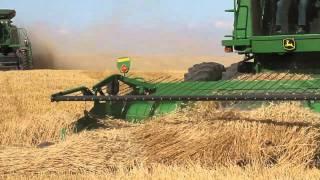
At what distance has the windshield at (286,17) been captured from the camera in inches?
229

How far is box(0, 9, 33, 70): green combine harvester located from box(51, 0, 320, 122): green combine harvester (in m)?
13.8

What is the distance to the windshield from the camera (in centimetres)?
582

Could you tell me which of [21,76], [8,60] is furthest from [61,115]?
[8,60]

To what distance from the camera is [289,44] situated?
5.75 meters

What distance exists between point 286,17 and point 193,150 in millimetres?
2017

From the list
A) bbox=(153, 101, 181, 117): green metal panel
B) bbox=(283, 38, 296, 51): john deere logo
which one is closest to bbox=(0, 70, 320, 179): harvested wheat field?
bbox=(153, 101, 181, 117): green metal panel

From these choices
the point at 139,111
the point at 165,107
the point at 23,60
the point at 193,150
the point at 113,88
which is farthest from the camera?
the point at 23,60

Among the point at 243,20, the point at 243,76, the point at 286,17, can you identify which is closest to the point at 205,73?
the point at 243,76

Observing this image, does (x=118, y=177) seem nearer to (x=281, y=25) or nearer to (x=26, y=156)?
(x=26, y=156)

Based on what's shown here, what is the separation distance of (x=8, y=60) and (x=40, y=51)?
18.5 feet

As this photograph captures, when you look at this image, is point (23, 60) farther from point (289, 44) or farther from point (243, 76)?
point (289, 44)

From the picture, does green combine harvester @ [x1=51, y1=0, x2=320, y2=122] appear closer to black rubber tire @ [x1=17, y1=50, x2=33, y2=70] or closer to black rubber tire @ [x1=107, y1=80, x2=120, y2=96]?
black rubber tire @ [x1=107, y1=80, x2=120, y2=96]

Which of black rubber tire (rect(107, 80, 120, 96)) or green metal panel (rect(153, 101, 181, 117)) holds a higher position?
black rubber tire (rect(107, 80, 120, 96))

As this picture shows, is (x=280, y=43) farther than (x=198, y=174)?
Yes
